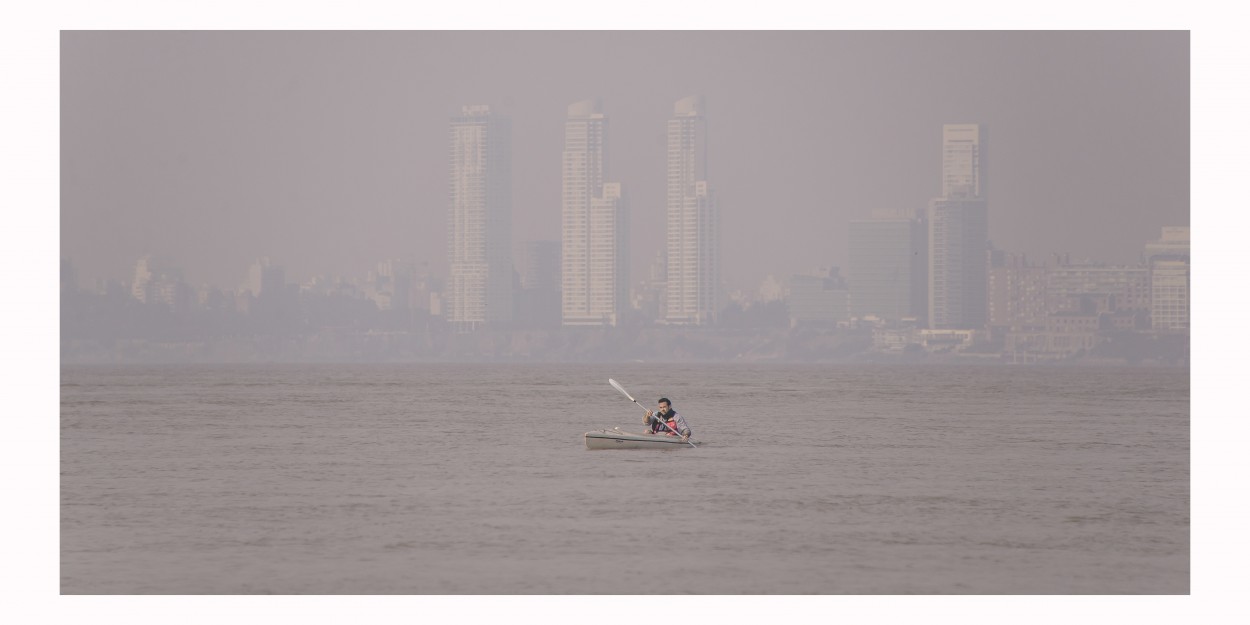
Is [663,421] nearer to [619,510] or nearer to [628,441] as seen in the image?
[628,441]

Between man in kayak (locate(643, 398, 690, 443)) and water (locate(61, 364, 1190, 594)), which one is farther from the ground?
man in kayak (locate(643, 398, 690, 443))

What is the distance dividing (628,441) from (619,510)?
15.8 m

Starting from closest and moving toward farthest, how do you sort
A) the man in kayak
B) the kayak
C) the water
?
the water, the kayak, the man in kayak

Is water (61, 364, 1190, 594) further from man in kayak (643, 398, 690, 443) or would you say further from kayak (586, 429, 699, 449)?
man in kayak (643, 398, 690, 443)

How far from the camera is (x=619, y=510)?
34812 mm

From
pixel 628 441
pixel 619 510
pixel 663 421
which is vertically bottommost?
pixel 619 510

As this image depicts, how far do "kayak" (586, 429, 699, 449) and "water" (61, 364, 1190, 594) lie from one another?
0.43 metres

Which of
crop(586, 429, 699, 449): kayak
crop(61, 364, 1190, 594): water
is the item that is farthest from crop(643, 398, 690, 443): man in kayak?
crop(61, 364, 1190, 594): water

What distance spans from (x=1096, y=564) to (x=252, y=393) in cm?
10664

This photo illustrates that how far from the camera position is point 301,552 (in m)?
28.7

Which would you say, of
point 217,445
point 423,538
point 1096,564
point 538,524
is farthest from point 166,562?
point 217,445

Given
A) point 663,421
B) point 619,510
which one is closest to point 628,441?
point 663,421

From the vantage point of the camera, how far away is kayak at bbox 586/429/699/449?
50.1 meters

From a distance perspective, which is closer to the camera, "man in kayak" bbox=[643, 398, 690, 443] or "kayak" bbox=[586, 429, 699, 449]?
"kayak" bbox=[586, 429, 699, 449]
